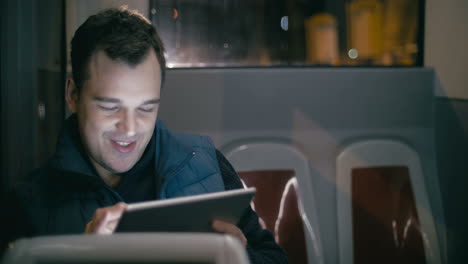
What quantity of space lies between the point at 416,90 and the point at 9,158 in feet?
7.09

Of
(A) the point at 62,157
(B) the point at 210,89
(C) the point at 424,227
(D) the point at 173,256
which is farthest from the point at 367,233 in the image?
(D) the point at 173,256

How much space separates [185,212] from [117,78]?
538mm

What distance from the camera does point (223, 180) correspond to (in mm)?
1446

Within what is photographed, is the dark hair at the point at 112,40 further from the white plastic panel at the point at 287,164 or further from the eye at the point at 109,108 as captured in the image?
the white plastic panel at the point at 287,164

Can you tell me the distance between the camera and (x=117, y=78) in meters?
1.18

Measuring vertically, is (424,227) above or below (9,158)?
below

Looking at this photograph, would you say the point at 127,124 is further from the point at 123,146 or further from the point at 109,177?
the point at 109,177

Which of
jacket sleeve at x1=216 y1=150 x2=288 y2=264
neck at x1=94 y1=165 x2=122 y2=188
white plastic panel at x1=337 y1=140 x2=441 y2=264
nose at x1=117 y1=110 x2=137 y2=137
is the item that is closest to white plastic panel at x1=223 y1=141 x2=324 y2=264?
white plastic panel at x1=337 y1=140 x2=441 y2=264

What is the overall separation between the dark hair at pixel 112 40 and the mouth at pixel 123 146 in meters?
0.20

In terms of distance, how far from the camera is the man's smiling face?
3.84 feet

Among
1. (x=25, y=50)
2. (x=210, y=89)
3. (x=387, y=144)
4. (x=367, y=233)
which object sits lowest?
(x=367, y=233)

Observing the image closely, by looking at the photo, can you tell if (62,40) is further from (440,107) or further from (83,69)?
(440,107)

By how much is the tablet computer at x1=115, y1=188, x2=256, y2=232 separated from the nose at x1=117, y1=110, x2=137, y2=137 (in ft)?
1.29

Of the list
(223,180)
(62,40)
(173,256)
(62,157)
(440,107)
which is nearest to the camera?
(173,256)
